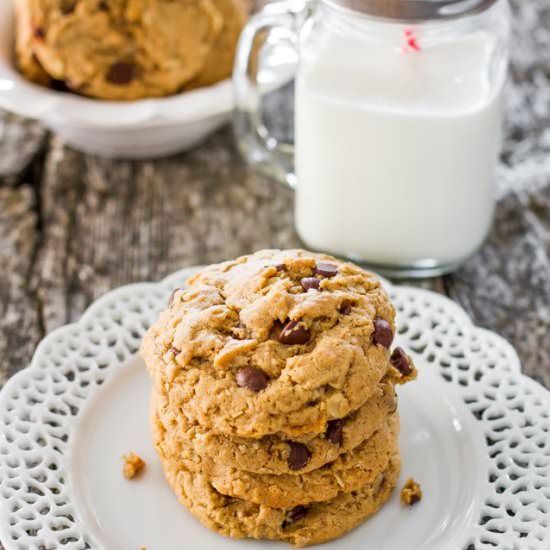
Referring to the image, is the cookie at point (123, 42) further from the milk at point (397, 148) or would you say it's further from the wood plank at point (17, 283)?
the milk at point (397, 148)

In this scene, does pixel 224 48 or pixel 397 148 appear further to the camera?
pixel 224 48

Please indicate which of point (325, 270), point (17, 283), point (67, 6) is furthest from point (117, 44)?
point (325, 270)

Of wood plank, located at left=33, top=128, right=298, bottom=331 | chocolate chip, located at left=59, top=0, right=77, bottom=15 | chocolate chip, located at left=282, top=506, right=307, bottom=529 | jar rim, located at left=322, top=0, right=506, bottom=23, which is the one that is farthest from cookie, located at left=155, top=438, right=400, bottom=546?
chocolate chip, located at left=59, top=0, right=77, bottom=15

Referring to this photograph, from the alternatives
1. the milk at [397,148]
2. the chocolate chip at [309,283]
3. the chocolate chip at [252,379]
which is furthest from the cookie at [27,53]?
the chocolate chip at [252,379]

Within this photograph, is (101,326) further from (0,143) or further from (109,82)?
(0,143)

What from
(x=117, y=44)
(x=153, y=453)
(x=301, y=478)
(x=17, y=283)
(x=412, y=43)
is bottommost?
(x=17, y=283)

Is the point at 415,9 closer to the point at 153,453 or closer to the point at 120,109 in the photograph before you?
the point at 120,109

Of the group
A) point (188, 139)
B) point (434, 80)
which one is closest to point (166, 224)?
point (188, 139)

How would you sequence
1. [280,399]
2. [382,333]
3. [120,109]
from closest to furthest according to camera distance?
[280,399] → [382,333] → [120,109]
